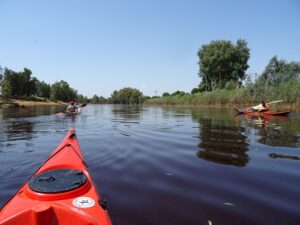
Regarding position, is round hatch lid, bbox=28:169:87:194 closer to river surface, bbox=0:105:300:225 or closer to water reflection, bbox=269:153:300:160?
river surface, bbox=0:105:300:225

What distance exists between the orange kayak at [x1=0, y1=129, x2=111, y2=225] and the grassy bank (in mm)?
26759

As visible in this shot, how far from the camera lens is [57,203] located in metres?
2.54

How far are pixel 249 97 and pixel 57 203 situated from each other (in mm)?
32533

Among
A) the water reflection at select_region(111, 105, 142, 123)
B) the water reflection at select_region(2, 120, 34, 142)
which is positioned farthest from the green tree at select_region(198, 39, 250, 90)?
the water reflection at select_region(2, 120, 34, 142)

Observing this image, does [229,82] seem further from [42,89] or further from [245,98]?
[42,89]

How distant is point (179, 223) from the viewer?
3.23 meters

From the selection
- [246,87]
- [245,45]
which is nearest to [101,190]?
[246,87]

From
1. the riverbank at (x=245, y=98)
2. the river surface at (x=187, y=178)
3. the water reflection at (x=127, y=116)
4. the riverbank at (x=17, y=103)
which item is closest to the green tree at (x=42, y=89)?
the riverbank at (x=17, y=103)

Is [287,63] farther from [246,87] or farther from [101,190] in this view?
[101,190]

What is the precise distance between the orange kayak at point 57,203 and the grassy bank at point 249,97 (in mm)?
26759

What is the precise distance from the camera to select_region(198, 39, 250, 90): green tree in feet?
172

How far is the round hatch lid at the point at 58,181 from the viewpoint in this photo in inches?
109

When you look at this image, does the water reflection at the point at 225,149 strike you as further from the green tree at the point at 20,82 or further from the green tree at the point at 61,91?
the green tree at the point at 61,91

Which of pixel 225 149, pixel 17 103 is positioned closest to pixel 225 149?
pixel 225 149
